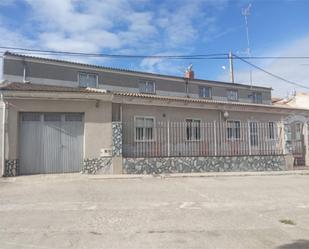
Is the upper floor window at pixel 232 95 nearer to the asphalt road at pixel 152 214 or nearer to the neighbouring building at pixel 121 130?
the neighbouring building at pixel 121 130

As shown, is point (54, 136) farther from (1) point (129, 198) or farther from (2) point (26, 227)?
(2) point (26, 227)

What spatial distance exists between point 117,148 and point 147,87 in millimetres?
11160

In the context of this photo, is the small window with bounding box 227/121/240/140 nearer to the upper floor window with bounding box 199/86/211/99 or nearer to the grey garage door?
the upper floor window with bounding box 199/86/211/99

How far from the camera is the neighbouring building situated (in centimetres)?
1402

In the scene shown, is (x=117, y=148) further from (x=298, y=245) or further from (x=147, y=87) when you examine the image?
(x=147, y=87)

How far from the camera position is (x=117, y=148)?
1457 centimetres

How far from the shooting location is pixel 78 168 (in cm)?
1468

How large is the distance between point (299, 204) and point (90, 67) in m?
17.4

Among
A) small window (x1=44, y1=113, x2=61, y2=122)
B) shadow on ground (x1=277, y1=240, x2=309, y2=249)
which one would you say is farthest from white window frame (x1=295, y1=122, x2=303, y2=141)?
shadow on ground (x1=277, y1=240, x2=309, y2=249)

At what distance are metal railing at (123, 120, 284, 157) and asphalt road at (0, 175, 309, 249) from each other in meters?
3.90

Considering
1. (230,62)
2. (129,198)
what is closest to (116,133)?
(129,198)

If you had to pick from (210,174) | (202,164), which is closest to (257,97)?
(202,164)

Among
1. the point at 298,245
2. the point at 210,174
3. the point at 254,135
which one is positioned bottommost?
the point at 298,245

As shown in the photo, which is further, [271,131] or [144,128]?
[271,131]
